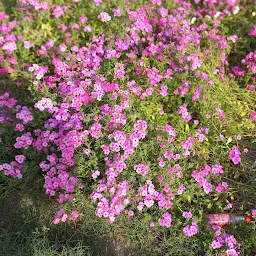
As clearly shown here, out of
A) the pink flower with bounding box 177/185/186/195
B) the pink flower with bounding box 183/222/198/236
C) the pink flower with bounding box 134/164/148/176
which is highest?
the pink flower with bounding box 134/164/148/176

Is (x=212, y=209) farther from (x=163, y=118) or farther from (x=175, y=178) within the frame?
(x=163, y=118)

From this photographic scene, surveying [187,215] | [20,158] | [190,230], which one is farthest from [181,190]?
[20,158]

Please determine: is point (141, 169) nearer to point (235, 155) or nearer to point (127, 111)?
point (127, 111)

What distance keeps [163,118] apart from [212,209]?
861 mm

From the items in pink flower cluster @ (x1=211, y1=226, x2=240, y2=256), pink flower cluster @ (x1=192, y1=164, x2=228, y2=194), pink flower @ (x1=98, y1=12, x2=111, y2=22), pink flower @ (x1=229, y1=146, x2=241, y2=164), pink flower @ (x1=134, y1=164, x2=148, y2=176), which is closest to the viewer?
pink flower cluster @ (x1=211, y1=226, x2=240, y2=256)

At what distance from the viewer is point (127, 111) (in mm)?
3199

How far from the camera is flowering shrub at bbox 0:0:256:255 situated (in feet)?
9.77

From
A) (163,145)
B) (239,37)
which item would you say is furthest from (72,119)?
(239,37)

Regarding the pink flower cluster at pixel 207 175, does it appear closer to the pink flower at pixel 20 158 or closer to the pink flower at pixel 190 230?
the pink flower at pixel 190 230

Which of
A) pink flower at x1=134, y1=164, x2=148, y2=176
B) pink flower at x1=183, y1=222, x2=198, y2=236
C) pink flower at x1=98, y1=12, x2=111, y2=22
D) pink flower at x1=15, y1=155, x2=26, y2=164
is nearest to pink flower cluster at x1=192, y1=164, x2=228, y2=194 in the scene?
pink flower at x1=183, y1=222, x2=198, y2=236

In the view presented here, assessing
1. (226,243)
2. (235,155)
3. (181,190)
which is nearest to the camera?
(226,243)

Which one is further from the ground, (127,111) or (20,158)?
(127,111)

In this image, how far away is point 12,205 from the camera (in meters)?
3.13

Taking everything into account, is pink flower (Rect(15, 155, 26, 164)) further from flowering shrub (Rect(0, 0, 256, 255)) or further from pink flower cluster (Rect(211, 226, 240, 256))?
pink flower cluster (Rect(211, 226, 240, 256))
